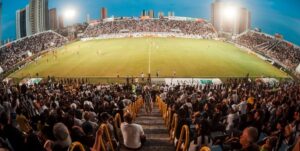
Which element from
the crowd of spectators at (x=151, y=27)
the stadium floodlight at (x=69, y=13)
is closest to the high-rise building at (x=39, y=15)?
the stadium floodlight at (x=69, y=13)

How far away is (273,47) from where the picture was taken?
55.4 meters

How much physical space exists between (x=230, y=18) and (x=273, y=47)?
9.19m

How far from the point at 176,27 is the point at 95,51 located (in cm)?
3046

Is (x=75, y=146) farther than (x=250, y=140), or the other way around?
(x=75, y=146)

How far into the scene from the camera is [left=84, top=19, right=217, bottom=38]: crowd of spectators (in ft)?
253

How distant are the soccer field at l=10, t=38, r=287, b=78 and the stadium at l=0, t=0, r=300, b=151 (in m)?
0.14

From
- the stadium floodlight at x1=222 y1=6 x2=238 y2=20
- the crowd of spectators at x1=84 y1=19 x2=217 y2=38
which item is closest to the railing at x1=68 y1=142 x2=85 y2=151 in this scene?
the stadium floodlight at x1=222 y1=6 x2=238 y2=20

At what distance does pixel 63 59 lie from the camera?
5231 cm

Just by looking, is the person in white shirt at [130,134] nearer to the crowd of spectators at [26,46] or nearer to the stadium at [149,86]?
the stadium at [149,86]

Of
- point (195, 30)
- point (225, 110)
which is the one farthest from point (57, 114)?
point (195, 30)

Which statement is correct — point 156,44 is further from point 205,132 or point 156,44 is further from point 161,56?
point 205,132

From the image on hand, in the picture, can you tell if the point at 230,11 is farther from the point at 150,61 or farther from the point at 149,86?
the point at 149,86

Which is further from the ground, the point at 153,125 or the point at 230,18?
the point at 230,18

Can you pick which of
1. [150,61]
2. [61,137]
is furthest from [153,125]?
[150,61]
